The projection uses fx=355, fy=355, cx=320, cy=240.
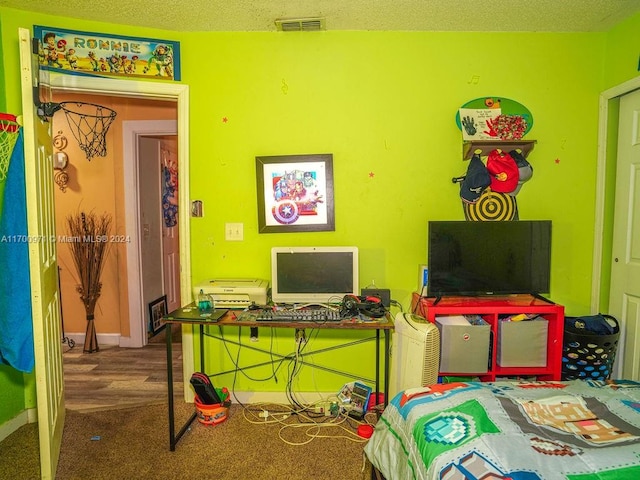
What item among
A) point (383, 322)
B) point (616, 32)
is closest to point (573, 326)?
point (383, 322)

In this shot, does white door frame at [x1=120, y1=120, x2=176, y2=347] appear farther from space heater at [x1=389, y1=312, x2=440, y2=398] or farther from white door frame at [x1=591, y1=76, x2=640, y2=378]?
white door frame at [x1=591, y1=76, x2=640, y2=378]

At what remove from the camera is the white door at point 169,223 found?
13.5 ft

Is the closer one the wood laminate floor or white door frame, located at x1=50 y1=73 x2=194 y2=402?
white door frame, located at x1=50 y1=73 x2=194 y2=402

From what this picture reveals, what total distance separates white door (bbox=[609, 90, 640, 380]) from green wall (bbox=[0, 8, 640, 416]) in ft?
0.48

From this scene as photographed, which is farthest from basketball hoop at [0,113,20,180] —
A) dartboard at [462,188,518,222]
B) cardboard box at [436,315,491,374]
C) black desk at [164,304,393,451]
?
dartboard at [462,188,518,222]

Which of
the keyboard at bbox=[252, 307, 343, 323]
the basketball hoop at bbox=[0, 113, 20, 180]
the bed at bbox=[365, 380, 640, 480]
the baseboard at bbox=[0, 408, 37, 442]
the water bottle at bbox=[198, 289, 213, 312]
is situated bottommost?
the baseboard at bbox=[0, 408, 37, 442]

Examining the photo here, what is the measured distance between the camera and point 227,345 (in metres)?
2.56

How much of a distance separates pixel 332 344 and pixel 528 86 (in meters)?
2.23

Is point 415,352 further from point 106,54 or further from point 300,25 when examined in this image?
point 106,54

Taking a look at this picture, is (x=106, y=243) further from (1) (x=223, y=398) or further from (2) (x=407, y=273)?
(2) (x=407, y=273)

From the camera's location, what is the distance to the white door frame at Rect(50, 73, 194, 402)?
7.60 feet

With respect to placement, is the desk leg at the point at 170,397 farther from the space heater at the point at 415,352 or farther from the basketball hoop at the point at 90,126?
the basketball hoop at the point at 90,126

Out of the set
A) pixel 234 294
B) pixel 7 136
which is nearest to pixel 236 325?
pixel 234 294

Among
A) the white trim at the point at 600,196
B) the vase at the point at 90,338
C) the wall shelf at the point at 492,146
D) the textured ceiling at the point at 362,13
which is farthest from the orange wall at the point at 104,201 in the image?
the white trim at the point at 600,196
